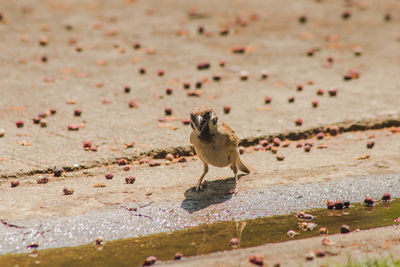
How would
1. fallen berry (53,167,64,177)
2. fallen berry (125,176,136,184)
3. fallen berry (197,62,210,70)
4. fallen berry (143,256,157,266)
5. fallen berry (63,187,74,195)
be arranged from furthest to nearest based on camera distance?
fallen berry (197,62,210,70) < fallen berry (53,167,64,177) < fallen berry (125,176,136,184) < fallen berry (63,187,74,195) < fallen berry (143,256,157,266)

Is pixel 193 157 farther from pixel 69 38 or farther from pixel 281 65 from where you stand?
pixel 69 38

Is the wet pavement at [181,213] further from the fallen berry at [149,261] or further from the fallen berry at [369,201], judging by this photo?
the fallen berry at [149,261]

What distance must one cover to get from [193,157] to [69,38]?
4533 mm

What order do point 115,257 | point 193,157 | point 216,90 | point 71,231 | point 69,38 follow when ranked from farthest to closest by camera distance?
point 69,38
point 216,90
point 193,157
point 71,231
point 115,257

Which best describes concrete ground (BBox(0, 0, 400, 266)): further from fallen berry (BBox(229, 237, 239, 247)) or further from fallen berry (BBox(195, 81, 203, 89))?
fallen berry (BBox(229, 237, 239, 247))

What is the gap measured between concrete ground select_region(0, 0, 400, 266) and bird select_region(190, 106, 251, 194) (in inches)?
11.0

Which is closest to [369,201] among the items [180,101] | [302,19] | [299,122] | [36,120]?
[299,122]

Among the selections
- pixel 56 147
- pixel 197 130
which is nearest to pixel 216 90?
pixel 56 147

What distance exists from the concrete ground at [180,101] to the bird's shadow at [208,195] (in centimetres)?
2

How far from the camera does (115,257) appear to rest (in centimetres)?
454

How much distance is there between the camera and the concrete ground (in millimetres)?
5488

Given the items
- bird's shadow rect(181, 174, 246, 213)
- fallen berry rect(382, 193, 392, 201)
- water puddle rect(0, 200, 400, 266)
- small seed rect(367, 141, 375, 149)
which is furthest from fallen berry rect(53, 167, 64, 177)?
small seed rect(367, 141, 375, 149)

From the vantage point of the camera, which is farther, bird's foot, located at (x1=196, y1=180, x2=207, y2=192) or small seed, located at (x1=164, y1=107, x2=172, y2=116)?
small seed, located at (x1=164, y1=107, x2=172, y2=116)

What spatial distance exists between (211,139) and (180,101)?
2728 millimetres
